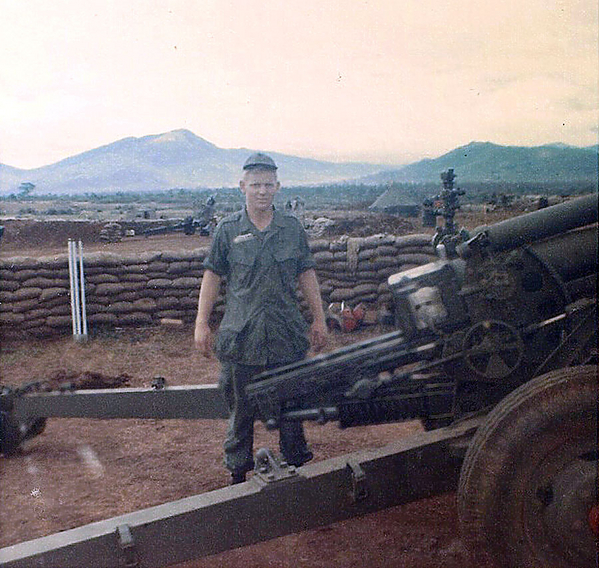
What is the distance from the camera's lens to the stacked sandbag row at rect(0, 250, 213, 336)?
8.26 m

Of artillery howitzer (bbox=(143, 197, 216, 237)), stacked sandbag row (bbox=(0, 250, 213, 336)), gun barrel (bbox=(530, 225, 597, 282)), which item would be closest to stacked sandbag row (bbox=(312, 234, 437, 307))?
stacked sandbag row (bbox=(0, 250, 213, 336))

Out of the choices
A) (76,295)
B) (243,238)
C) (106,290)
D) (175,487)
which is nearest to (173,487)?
(175,487)

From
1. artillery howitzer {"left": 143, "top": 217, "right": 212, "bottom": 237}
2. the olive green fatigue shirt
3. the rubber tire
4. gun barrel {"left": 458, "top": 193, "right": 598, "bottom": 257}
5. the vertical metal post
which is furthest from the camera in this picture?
artillery howitzer {"left": 143, "top": 217, "right": 212, "bottom": 237}

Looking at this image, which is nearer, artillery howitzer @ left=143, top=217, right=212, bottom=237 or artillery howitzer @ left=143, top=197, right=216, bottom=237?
artillery howitzer @ left=143, top=197, right=216, bottom=237

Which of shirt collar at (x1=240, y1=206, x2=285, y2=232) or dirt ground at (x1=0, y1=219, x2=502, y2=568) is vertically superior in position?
shirt collar at (x1=240, y1=206, x2=285, y2=232)

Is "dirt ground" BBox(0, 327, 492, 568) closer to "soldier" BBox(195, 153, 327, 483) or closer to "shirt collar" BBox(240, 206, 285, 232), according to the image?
"soldier" BBox(195, 153, 327, 483)

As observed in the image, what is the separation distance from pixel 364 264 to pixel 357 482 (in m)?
6.30

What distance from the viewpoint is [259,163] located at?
10.7ft

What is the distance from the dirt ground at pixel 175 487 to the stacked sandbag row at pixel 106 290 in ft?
5.66

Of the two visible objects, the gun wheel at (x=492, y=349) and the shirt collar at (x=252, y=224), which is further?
the shirt collar at (x=252, y=224)

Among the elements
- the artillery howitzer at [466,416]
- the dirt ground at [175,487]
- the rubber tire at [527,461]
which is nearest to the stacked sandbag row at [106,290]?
the dirt ground at [175,487]

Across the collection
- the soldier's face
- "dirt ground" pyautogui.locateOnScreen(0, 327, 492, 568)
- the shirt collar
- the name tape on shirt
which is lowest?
"dirt ground" pyautogui.locateOnScreen(0, 327, 492, 568)

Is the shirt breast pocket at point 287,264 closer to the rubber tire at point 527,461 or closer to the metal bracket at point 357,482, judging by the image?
the metal bracket at point 357,482

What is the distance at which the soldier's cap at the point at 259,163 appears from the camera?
10.7 feet
